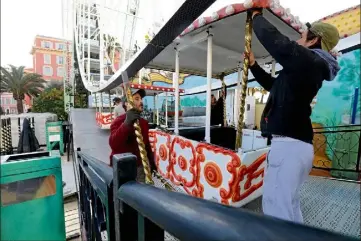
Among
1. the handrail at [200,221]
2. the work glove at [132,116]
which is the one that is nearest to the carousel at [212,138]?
the work glove at [132,116]

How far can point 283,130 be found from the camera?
49.3 inches

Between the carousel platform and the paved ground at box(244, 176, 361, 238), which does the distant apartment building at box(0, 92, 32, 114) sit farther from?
the paved ground at box(244, 176, 361, 238)

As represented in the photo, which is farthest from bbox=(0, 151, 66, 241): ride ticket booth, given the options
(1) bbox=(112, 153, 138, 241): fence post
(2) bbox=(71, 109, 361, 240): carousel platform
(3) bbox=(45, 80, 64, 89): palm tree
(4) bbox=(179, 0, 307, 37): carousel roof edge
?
(3) bbox=(45, 80, 64, 89): palm tree

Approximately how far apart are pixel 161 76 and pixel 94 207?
50.1ft

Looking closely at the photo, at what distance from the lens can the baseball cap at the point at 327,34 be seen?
1048mm

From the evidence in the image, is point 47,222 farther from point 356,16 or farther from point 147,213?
point 356,16

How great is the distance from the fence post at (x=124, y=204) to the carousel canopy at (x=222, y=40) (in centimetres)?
179

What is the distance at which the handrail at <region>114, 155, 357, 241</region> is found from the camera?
335 mm

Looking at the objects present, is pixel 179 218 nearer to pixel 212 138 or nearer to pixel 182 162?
pixel 182 162

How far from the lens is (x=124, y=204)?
2.34 ft

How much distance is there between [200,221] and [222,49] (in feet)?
9.74

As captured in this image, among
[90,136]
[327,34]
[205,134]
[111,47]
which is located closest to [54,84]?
[111,47]

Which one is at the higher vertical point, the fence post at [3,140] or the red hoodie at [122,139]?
the fence post at [3,140]

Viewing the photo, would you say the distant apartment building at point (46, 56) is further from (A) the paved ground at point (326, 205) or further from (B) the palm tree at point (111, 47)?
(B) the palm tree at point (111, 47)
